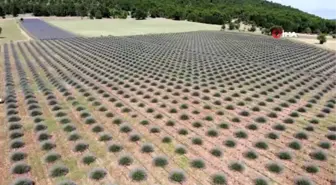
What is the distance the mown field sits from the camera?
13781 millimetres

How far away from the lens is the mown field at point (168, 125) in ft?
45.2

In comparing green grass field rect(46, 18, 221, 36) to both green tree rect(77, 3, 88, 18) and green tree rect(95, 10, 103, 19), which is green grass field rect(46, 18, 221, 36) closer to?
green tree rect(95, 10, 103, 19)

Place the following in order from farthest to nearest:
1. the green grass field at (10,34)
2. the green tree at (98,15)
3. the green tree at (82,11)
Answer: the green tree at (82,11) < the green tree at (98,15) < the green grass field at (10,34)

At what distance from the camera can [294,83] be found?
97.5 ft

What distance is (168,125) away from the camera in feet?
62.6

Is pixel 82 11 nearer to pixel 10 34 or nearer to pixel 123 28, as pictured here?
pixel 123 28

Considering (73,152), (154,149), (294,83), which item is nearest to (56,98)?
(73,152)

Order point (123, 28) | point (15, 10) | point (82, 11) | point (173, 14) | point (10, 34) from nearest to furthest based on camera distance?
point (10, 34)
point (123, 28)
point (82, 11)
point (173, 14)
point (15, 10)

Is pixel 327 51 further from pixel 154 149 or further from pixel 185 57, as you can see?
pixel 154 149

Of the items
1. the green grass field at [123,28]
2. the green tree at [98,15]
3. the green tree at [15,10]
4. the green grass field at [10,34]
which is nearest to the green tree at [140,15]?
the green tree at [98,15]

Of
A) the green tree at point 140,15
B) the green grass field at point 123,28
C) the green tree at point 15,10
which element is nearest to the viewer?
the green grass field at point 123,28

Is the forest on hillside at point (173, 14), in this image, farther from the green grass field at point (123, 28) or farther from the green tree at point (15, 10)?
the green grass field at point (123, 28)

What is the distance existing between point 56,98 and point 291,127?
18220 millimetres

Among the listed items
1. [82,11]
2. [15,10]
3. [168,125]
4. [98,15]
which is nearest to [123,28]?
[98,15]
